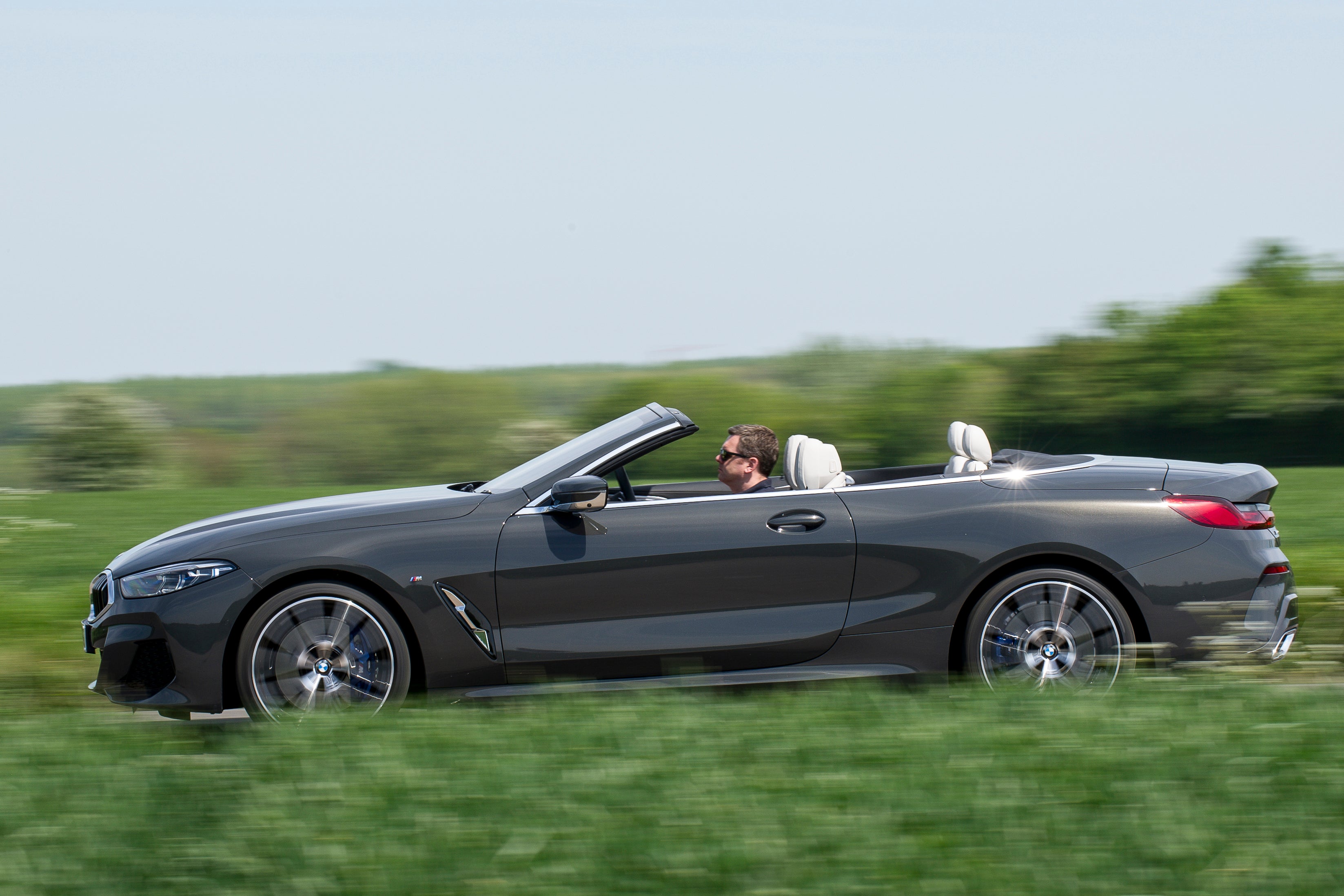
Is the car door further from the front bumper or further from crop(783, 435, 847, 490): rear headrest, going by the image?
the front bumper

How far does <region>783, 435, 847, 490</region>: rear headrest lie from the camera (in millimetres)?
5621

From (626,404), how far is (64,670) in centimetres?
1780

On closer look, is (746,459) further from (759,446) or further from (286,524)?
(286,524)

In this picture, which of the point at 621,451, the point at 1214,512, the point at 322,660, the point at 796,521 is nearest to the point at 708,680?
the point at 796,521

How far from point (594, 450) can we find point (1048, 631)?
199 cm

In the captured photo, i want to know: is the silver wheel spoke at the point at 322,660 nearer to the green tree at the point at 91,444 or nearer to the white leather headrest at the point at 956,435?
the white leather headrest at the point at 956,435

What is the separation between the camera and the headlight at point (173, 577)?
5223mm

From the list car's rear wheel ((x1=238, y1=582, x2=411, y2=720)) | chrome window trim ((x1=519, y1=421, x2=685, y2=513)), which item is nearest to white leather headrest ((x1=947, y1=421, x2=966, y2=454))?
chrome window trim ((x1=519, y1=421, x2=685, y2=513))

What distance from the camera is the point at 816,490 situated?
5.45 m

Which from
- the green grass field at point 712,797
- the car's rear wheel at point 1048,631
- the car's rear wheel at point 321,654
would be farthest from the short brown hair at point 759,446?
the car's rear wheel at point 321,654

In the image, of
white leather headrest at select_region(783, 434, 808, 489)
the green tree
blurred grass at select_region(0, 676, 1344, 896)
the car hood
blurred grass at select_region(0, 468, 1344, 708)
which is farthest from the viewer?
the green tree

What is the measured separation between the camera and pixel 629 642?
204 inches

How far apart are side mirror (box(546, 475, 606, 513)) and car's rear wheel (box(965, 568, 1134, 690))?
62.4 inches

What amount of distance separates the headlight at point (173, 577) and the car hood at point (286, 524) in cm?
3
